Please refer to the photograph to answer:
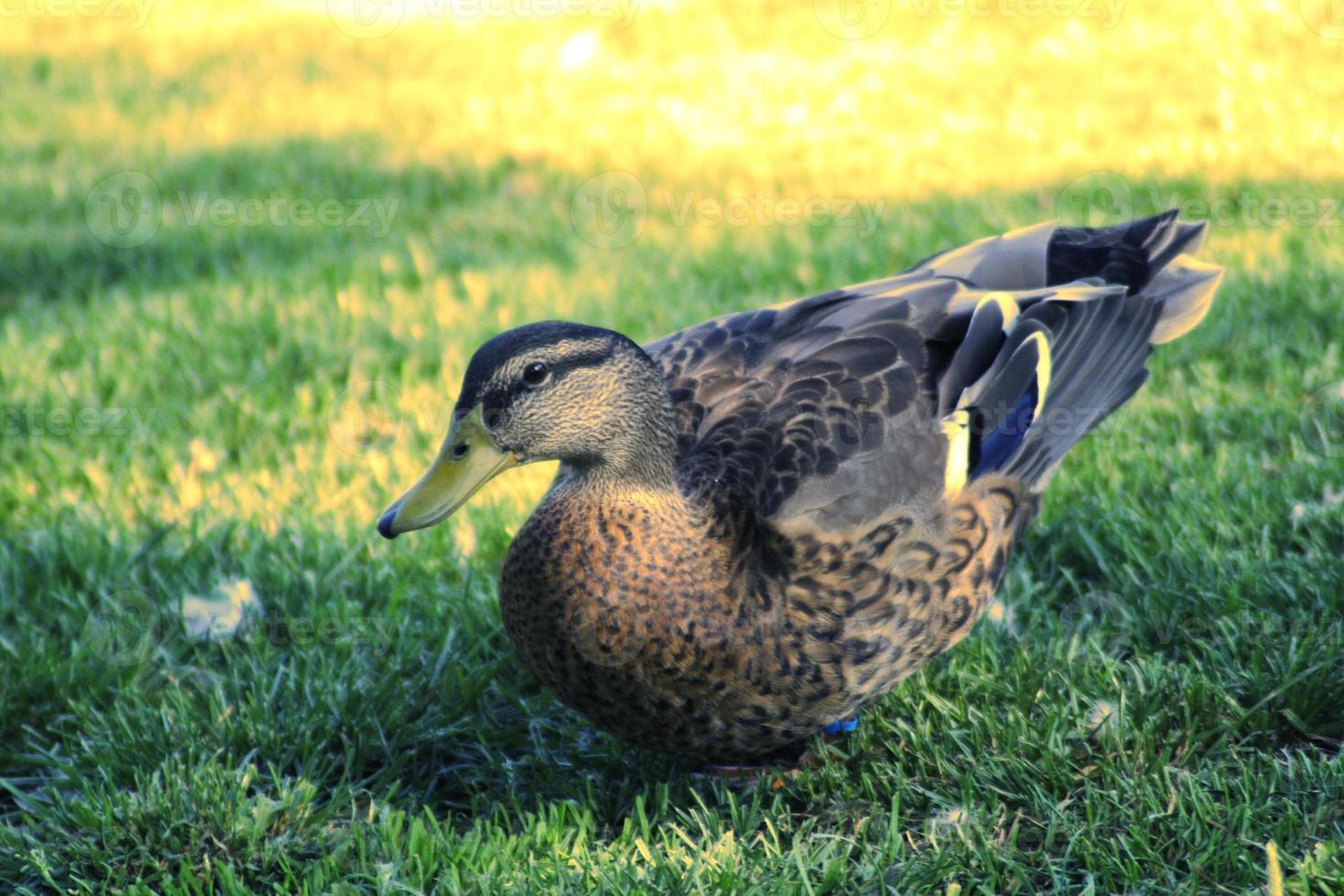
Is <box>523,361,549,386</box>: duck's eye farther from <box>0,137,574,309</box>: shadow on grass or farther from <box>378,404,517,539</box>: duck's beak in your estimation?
<box>0,137,574,309</box>: shadow on grass

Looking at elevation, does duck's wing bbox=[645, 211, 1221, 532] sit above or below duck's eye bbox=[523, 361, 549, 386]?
below

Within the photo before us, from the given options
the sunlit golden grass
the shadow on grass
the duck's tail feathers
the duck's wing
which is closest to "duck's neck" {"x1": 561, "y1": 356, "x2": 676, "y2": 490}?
the duck's wing

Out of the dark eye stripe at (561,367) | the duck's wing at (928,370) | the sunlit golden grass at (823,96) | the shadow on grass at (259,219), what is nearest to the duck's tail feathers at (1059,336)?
the duck's wing at (928,370)

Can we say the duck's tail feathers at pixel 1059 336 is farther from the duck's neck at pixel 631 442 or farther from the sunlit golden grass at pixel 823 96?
the sunlit golden grass at pixel 823 96

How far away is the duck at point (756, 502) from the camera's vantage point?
2439 millimetres

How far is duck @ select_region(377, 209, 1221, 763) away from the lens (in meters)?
2.44

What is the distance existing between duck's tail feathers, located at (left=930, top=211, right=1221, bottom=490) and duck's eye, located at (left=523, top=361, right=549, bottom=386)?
855mm

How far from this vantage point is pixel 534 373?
2.42 meters

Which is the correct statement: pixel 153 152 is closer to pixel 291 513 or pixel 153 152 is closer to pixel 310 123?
pixel 310 123

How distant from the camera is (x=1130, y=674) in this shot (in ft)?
9.08

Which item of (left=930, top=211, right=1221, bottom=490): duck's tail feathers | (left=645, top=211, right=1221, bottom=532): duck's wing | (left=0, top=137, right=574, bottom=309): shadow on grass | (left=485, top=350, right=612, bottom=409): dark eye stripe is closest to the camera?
(left=485, top=350, right=612, bottom=409): dark eye stripe

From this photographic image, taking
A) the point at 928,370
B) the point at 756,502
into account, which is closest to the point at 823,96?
the point at 928,370

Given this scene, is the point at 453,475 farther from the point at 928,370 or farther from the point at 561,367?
the point at 928,370

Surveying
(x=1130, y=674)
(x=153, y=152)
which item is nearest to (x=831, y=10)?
(x=153, y=152)
